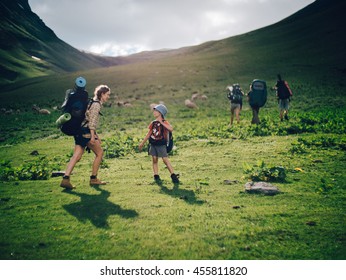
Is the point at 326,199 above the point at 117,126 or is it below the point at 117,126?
below

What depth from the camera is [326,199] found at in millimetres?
6883

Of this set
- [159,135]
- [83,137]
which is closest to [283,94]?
[159,135]

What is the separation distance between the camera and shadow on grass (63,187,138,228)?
6.14 meters

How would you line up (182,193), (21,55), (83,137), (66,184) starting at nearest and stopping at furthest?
(182,193), (66,184), (83,137), (21,55)

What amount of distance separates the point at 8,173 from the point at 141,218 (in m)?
6.15

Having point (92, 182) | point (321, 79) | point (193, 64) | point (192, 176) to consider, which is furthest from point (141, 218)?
point (193, 64)

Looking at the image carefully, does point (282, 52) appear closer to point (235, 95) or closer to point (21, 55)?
point (235, 95)

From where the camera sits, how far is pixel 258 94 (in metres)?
18.0

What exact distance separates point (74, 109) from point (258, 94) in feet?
43.4

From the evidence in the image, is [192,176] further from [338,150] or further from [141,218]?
[338,150]

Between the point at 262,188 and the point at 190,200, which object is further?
the point at 262,188

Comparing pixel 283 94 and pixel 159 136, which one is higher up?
pixel 283 94

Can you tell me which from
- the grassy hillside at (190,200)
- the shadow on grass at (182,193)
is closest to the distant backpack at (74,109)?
the grassy hillside at (190,200)
